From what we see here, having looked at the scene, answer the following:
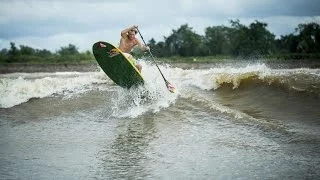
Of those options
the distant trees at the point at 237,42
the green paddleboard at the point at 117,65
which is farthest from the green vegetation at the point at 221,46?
the green paddleboard at the point at 117,65

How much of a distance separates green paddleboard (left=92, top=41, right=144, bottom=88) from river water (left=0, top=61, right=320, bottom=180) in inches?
11.4

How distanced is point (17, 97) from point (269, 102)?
Result: 6799mm

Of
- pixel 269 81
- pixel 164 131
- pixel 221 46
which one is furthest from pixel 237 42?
pixel 164 131

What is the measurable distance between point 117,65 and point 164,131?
3.25 metres

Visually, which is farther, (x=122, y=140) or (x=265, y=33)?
(x=265, y=33)

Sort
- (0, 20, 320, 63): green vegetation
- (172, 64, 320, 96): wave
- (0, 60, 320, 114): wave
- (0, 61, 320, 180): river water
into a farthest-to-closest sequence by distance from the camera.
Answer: (0, 20, 320, 63): green vegetation, (172, 64, 320, 96): wave, (0, 60, 320, 114): wave, (0, 61, 320, 180): river water

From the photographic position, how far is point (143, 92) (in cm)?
966

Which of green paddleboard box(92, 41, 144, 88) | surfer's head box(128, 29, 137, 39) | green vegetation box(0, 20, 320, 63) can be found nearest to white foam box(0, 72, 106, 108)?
green paddleboard box(92, 41, 144, 88)

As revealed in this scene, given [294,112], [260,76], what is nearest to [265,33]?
[260,76]

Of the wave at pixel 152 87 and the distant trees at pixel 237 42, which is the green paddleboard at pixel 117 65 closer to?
the wave at pixel 152 87

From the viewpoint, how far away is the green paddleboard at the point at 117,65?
928 centimetres

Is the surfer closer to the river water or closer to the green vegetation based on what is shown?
the river water

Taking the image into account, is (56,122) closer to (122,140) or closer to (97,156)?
(122,140)

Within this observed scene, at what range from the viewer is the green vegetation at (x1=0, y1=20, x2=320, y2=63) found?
5159cm
